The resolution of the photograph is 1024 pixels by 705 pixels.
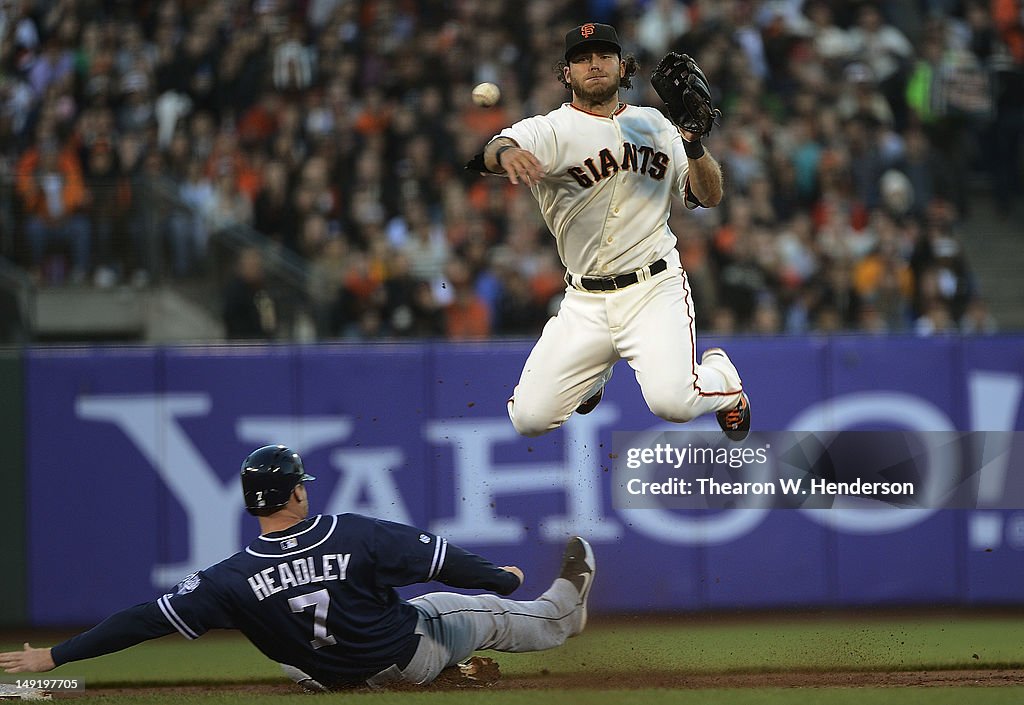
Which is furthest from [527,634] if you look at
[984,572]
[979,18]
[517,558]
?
[979,18]

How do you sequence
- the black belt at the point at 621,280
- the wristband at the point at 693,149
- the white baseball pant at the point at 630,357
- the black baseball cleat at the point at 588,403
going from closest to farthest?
the wristband at the point at 693,149 → the white baseball pant at the point at 630,357 → the black belt at the point at 621,280 → the black baseball cleat at the point at 588,403

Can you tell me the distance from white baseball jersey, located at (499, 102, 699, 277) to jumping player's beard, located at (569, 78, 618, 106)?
0.06 meters

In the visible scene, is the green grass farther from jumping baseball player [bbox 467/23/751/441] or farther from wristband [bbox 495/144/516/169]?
wristband [bbox 495/144/516/169]

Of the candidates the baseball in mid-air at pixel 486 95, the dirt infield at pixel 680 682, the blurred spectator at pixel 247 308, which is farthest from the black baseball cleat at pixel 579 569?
the blurred spectator at pixel 247 308

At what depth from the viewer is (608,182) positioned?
6.87 m

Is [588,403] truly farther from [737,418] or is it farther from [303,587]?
[303,587]

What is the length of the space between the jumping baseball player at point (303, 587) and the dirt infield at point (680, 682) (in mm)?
332

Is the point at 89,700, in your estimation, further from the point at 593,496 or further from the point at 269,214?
the point at 269,214

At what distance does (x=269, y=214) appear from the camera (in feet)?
40.9

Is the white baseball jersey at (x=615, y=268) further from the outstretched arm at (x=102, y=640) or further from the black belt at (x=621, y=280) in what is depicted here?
the outstretched arm at (x=102, y=640)

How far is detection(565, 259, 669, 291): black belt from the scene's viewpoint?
7094 mm

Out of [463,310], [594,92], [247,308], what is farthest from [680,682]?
Answer: [247,308]

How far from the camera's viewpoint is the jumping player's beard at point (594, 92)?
6762mm

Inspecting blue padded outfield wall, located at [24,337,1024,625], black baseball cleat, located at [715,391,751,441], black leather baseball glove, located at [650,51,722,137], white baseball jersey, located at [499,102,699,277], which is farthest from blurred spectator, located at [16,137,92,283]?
black leather baseball glove, located at [650,51,722,137]
